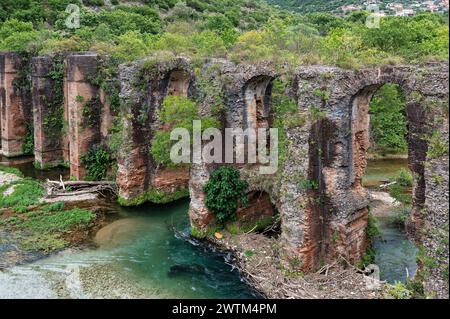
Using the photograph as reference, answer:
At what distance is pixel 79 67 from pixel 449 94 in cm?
1827

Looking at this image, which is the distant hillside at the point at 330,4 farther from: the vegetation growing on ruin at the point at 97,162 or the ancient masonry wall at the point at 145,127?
the vegetation growing on ruin at the point at 97,162

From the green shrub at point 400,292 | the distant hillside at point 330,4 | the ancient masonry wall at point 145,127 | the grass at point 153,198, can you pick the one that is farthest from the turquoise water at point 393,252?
the distant hillside at point 330,4

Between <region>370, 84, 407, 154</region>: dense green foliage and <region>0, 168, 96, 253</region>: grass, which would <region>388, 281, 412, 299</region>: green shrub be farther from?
<region>370, 84, 407, 154</region>: dense green foliage

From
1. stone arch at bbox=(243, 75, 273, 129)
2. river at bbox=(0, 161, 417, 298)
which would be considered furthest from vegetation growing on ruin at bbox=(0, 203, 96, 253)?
stone arch at bbox=(243, 75, 273, 129)

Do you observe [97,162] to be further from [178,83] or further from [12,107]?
[12,107]

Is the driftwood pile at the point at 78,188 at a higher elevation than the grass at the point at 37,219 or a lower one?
higher

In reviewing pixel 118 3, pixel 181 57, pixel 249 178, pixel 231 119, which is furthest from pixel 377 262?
pixel 118 3

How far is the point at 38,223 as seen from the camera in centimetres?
2014

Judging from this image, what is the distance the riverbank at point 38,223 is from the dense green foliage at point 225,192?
4682mm

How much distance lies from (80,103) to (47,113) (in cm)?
426

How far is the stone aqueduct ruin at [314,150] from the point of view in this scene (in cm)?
1177

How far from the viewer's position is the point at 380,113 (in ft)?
98.4

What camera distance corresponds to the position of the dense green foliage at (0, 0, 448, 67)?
Result: 654 inches
